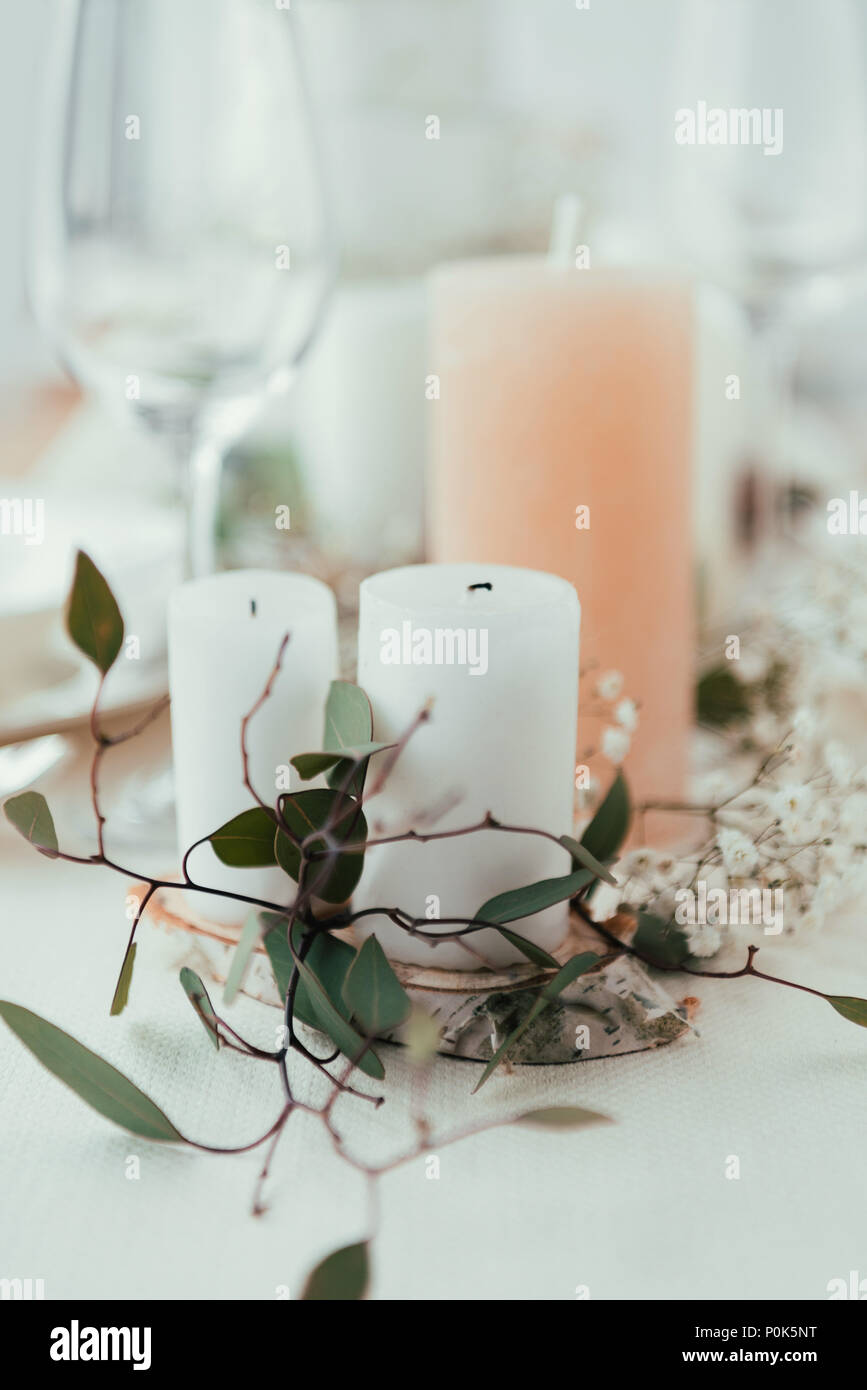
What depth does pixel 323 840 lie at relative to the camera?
299 mm

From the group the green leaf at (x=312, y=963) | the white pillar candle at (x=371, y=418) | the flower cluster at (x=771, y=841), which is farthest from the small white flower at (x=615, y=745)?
the white pillar candle at (x=371, y=418)

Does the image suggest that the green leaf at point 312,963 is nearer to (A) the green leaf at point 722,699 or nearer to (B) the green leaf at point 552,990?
(B) the green leaf at point 552,990

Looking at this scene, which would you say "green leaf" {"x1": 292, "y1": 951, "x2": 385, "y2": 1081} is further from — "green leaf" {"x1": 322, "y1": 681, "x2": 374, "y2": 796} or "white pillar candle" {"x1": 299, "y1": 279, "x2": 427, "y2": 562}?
"white pillar candle" {"x1": 299, "y1": 279, "x2": 427, "y2": 562}

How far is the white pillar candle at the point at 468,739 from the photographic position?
0.31 m

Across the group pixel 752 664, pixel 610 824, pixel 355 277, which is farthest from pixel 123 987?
pixel 355 277

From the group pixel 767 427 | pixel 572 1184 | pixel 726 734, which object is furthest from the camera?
pixel 767 427

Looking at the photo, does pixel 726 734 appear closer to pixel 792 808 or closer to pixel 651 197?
pixel 792 808

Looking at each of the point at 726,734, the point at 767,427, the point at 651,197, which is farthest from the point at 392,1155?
the point at 651,197

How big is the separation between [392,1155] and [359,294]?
47cm

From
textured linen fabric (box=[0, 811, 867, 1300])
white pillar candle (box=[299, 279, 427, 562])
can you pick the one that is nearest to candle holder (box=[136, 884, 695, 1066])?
textured linen fabric (box=[0, 811, 867, 1300])

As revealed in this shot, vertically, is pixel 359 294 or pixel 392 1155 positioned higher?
pixel 359 294

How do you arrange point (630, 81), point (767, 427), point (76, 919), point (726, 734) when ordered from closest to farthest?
point (76, 919) < point (726, 734) < point (767, 427) < point (630, 81)

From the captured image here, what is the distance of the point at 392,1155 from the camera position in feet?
0.91

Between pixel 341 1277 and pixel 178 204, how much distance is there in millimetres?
297
